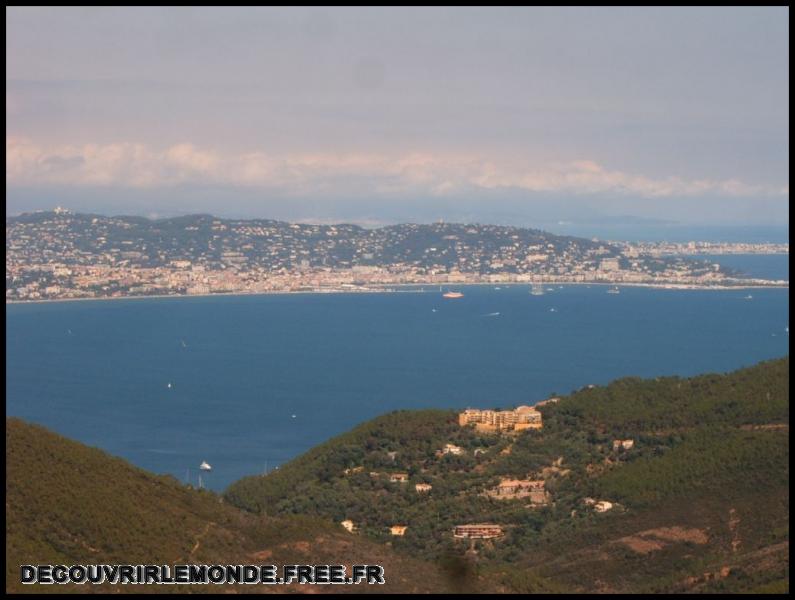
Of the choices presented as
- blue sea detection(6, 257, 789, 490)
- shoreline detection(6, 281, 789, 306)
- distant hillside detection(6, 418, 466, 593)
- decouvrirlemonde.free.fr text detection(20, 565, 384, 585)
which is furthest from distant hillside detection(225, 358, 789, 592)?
shoreline detection(6, 281, 789, 306)

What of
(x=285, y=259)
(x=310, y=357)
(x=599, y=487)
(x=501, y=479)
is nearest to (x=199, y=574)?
(x=599, y=487)

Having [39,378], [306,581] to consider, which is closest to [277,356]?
[39,378]

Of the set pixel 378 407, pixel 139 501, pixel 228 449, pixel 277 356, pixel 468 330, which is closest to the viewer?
pixel 139 501

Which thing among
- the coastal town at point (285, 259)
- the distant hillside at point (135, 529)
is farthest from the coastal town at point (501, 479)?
the coastal town at point (285, 259)

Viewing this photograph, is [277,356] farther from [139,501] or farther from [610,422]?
[139,501]

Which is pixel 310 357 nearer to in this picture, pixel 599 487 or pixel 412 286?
pixel 599 487

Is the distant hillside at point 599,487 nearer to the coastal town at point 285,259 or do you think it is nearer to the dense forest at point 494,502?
the dense forest at point 494,502
